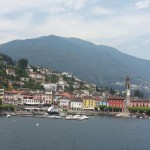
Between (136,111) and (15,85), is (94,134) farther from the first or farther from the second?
(15,85)

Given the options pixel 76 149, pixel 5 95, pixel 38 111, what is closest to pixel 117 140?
pixel 76 149

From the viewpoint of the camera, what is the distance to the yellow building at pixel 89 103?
141375mm

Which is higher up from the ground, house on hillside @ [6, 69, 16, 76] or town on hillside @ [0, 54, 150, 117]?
house on hillside @ [6, 69, 16, 76]

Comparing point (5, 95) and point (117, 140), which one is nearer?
point (117, 140)

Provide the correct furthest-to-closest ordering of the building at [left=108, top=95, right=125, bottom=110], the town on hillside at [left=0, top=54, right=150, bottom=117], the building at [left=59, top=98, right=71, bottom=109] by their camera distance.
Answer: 1. the building at [left=108, top=95, right=125, bottom=110]
2. the building at [left=59, top=98, right=71, bottom=109]
3. the town on hillside at [left=0, top=54, right=150, bottom=117]

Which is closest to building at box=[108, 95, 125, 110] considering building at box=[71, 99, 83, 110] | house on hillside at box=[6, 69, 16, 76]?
building at box=[71, 99, 83, 110]

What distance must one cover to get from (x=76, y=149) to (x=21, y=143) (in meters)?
6.29

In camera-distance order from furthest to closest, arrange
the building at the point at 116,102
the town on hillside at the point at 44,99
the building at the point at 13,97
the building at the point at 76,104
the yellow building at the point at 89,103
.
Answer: the building at the point at 116,102
the yellow building at the point at 89,103
the building at the point at 76,104
the building at the point at 13,97
the town on hillside at the point at 44,99

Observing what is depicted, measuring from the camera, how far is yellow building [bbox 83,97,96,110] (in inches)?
5566

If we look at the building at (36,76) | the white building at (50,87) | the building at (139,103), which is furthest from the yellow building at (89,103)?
the building at (36,76)

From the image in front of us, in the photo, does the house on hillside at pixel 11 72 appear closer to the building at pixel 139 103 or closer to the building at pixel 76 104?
the building at pixel 76 104

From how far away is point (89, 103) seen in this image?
14238cm

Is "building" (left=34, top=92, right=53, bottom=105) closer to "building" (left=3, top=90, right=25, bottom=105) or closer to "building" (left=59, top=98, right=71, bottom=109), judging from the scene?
"building" (left=59, top=98, right=71, bottom=109)

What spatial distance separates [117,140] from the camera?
184ft
